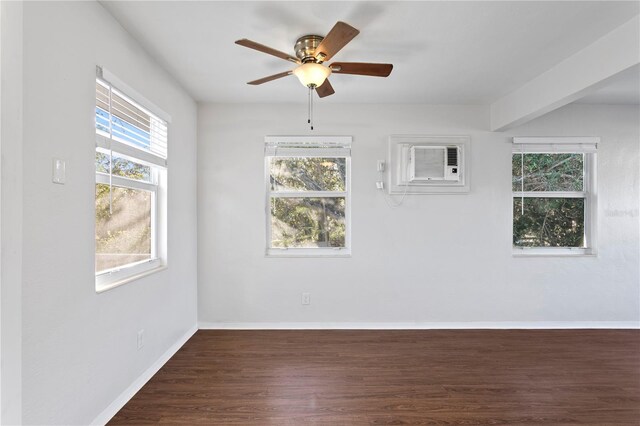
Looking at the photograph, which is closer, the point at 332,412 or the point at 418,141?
the point at 332,412

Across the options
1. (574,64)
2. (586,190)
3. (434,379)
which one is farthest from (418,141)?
(434,379)

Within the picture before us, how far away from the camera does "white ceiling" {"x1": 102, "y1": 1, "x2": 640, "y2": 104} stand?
1770mm

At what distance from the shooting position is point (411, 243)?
3314mm

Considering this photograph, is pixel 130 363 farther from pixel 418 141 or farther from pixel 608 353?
pixel 608 353

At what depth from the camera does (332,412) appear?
74.9 inches

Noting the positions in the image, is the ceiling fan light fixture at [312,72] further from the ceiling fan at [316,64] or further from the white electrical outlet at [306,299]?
the white electrical outlet at [306,299]

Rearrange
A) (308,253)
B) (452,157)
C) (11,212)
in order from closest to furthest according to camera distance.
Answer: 1. (11,212)
2. (452,157)
3. (308,253)

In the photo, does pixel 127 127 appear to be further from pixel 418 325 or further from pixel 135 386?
pixel 418 325

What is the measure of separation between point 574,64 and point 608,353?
2.49 meters

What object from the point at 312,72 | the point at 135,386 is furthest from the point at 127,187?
the point at 312,72

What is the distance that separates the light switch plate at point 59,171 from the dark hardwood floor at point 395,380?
1436mm

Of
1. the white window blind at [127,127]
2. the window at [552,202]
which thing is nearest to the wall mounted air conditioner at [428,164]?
the window at [552,202]

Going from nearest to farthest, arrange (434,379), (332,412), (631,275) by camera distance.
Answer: (332,412) → (434,379) → (631,275)

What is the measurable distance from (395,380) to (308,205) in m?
1.88
